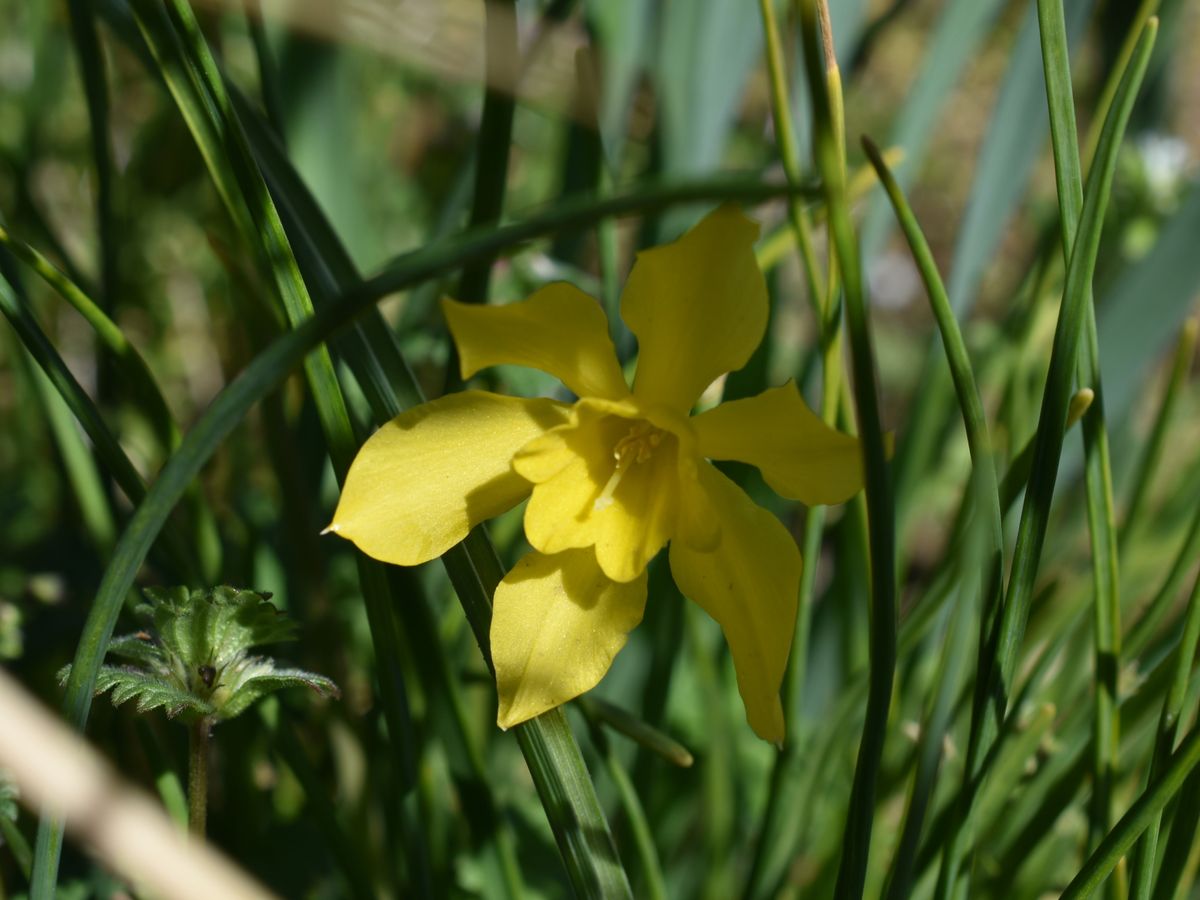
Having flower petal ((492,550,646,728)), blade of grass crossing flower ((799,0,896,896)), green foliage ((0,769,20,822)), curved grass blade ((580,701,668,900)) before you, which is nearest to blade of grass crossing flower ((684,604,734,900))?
curved grass blade ((580,701,668,900))

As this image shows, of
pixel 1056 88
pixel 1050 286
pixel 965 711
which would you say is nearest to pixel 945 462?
pixel 1050 286

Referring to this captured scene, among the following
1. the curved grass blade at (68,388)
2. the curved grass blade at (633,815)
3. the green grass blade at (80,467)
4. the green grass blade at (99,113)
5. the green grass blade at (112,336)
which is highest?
the green grass blade at (99,113)

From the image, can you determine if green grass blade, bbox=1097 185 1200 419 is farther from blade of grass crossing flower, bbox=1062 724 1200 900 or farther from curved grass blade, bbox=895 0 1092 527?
→ blade of grass crossing flower, bbox=1062 724 1200 900

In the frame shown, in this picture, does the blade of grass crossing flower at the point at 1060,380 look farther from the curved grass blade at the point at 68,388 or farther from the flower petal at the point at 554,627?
the curved grass blade at the point at 68,388

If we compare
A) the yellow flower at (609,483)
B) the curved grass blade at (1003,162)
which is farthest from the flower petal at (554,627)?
the curved grass blade at (1003,162)

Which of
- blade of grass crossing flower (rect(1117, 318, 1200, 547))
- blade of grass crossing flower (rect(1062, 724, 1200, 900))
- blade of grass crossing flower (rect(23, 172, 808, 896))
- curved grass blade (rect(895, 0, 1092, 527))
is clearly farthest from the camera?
curved grass blade (rect(895, 0, 1092, 527))

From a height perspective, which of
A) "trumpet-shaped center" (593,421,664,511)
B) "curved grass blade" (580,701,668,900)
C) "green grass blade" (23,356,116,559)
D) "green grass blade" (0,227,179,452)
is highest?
"green grass blade" (23,356,116,559)
